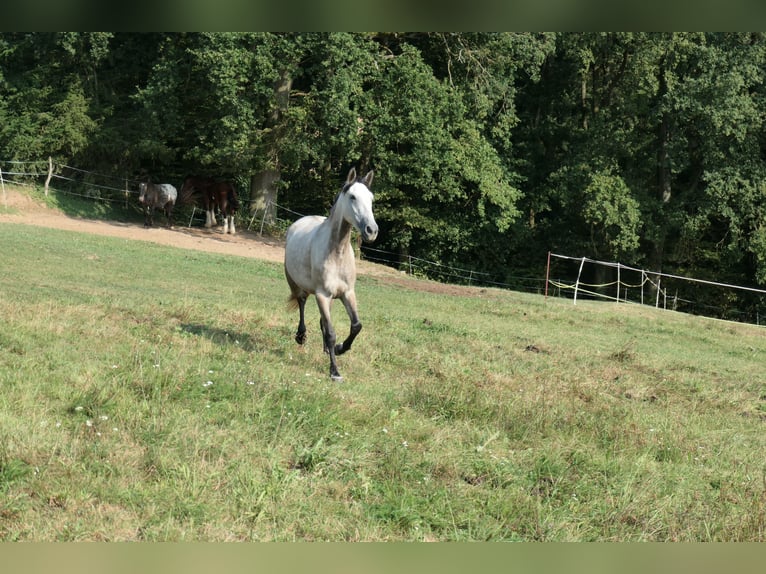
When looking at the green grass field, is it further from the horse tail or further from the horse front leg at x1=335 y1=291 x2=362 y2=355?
the horse tail

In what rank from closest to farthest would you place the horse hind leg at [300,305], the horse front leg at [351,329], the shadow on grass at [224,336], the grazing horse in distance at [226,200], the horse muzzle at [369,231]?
the horse muzzle at [369,231] → the horse front leg at [351,329] → the shadow on grass at [224,336] → the horse hind leg at [300,305] → the grazing horse in distance at [226,200]

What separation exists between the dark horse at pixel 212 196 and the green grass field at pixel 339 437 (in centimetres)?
2116

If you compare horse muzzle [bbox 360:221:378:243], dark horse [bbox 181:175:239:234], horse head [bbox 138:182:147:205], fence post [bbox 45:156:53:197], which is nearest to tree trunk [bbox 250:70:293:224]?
dark horse [bbox 181:175:239:234]

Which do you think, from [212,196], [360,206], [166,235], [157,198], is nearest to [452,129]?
[212,196]

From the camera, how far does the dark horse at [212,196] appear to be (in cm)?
3350

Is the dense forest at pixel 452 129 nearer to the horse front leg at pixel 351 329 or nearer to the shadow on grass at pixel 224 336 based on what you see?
the shadow on grass at pixel 224 336

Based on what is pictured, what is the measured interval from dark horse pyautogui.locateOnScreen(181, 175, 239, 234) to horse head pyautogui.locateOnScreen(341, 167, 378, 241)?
24837mm

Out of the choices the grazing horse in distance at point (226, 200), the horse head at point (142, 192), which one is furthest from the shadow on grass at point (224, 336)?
the horse head at point (142, 192)

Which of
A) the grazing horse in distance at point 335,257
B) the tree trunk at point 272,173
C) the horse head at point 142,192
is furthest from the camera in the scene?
the horse head at point 142,192

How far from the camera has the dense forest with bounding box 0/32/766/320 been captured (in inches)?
1239

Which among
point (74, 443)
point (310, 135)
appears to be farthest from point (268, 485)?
point (310, 135)

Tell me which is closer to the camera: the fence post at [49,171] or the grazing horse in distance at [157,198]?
the fence post at [49,171]

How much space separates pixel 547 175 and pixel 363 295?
2104 cm

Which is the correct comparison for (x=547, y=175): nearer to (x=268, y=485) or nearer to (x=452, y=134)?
(x=452, y=134)
